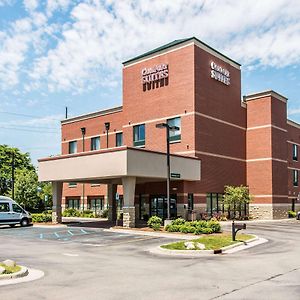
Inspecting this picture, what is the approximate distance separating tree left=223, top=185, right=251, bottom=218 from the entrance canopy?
18.0ft

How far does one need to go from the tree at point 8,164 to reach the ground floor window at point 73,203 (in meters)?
17.6

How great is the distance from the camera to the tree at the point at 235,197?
42.8m

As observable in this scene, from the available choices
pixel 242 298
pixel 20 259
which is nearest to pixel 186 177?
pixel 20 259

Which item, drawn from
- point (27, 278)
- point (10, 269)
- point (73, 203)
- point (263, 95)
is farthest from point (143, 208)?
point (27, 278)

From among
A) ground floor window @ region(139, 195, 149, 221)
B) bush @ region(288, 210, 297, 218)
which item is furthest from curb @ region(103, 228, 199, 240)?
bush @ region(288, 210, 297, 218)

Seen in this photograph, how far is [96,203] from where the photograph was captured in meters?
54.3

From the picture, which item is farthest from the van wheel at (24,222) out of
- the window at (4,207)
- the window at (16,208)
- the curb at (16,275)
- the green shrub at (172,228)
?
the curb at (16,275)

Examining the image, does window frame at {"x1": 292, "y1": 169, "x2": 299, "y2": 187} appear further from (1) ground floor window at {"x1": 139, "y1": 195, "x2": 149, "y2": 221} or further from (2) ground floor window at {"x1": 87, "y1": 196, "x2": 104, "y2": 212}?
(2) ground floor window at {"x1": 87, "y1": 196, "x2": 104, "y2": 212}

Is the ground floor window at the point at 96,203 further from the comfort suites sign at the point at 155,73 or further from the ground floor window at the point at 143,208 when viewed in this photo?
the comfort suites sign at the point at 155,73

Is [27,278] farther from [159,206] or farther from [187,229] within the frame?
[159,206]

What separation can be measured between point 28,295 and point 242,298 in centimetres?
503

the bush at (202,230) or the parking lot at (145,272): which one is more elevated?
the bush at (202,230)

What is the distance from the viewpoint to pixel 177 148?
135 feet

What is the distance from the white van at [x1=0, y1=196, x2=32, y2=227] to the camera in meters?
35.5
